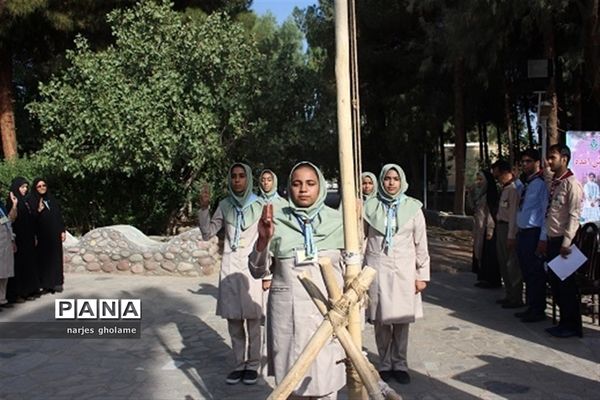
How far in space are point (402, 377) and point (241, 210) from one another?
176 centimetres

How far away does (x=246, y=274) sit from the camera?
477cm

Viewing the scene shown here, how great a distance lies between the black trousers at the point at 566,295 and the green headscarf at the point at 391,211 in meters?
1.89

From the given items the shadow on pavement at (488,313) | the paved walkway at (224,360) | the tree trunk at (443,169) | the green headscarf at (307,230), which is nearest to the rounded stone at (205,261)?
the paved walkway at (224,360)

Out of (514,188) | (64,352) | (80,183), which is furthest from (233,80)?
(64,352)

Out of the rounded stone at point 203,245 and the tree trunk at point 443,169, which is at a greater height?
the tree trunk at point 443,169

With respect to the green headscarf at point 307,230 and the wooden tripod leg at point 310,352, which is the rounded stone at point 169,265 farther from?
the wooden tripod leg at point 310,352

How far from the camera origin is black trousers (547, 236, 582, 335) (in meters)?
5.72

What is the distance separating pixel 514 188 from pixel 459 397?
11.5ft

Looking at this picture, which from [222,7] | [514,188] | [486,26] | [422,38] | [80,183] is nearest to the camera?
[514,188]

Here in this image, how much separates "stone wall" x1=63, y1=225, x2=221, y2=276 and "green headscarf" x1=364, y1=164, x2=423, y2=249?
18.3 ft

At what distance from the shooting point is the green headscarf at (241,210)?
481 cm

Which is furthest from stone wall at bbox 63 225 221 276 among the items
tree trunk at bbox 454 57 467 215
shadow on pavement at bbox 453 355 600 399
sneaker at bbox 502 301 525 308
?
tree trunk at bbox 454 57 467 215

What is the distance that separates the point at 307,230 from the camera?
3.27 metres

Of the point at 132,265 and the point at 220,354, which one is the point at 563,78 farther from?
the point at 220,354
